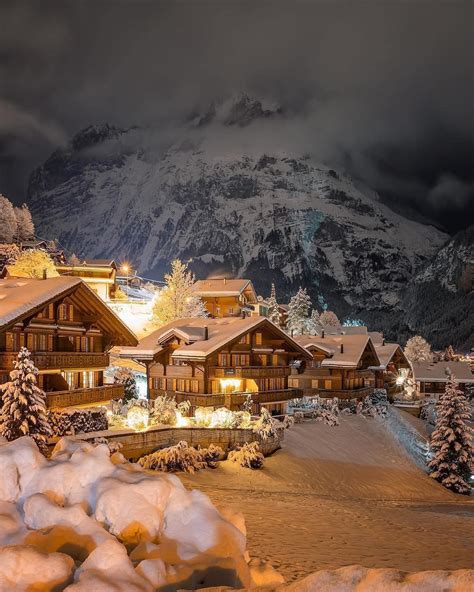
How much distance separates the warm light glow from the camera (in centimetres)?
3862

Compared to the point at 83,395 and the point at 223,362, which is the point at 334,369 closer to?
the point at 223,362

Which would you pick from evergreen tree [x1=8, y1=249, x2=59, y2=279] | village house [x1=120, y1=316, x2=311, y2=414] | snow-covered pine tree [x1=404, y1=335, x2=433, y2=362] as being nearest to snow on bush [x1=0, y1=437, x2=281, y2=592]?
village house [x1=120, y1=316, x2=311, y2=414]

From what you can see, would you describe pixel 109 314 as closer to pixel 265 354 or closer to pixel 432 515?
pixel 265 354

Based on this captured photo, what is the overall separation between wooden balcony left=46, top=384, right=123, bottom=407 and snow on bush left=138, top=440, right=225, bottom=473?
5391 mm

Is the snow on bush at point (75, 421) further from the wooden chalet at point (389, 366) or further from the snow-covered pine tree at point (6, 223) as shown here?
the snow-covered pine tree at point (6, 223)

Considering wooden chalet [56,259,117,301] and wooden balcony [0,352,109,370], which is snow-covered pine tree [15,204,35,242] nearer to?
wooden chalet [56,259,117,301]

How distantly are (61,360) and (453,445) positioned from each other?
26.9 m

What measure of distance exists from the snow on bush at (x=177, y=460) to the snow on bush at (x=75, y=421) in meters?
3.20

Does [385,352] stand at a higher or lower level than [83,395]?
higher

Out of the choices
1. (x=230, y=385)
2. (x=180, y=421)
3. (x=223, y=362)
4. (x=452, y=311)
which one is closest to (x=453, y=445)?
(x=230, y=385)

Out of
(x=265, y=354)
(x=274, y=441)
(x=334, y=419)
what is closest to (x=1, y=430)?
(x=274, y=441)

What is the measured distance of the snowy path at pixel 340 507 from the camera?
1340cm

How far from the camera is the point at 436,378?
7956 cm

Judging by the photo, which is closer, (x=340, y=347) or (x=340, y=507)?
(x=340, y=507)
